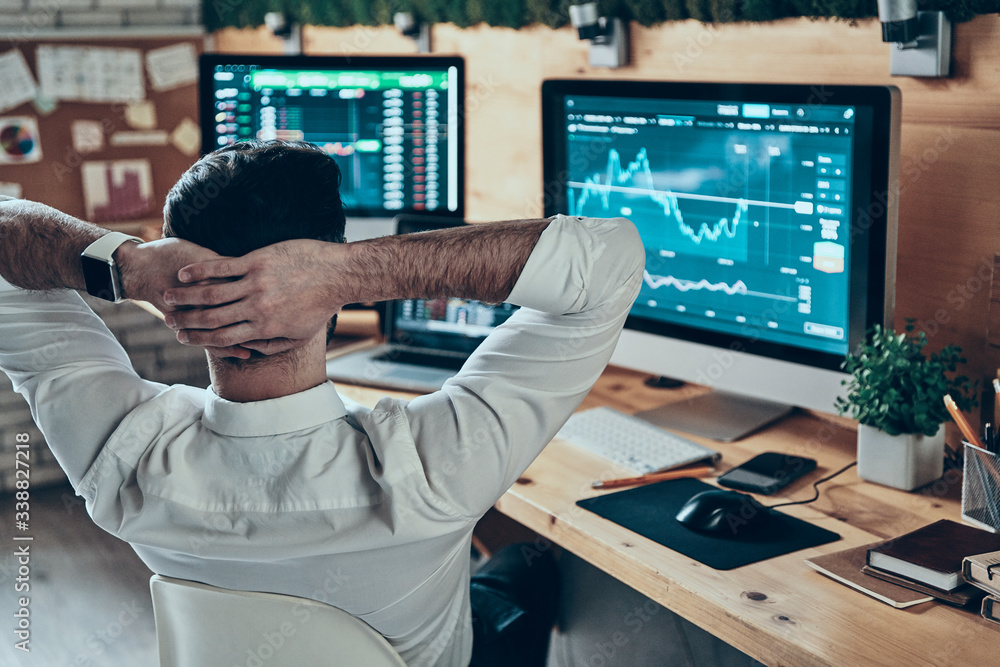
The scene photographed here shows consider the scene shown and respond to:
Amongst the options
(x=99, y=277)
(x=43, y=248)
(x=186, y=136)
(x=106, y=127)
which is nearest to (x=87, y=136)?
Answer: (x=106, y=127)

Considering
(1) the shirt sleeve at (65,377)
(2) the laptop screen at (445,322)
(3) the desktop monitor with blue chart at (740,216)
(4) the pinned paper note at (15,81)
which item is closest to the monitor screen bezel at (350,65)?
(2) the laptop screen at (445,322)

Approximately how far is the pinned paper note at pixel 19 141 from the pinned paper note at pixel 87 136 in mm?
99

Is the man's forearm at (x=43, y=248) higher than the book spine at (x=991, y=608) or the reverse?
higher

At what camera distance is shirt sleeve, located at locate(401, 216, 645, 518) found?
916 millimetres

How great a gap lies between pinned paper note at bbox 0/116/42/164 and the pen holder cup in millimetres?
2607

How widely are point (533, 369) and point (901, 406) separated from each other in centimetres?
56

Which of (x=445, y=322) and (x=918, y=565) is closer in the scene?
(x=918, y=565)

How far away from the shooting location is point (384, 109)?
A: 204 centimetres

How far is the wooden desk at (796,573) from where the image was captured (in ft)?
2.89

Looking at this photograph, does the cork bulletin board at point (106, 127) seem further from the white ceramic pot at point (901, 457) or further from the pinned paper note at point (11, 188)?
the white ceramic pot at point (901, 457)

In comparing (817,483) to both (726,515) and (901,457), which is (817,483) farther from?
(726,515)

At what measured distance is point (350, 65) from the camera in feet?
6.60

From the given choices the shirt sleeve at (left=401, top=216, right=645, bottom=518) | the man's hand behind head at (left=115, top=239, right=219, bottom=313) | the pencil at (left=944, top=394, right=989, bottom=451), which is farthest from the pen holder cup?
the man's hand behind head at (left=115, top=239, right=219, bottom=313)

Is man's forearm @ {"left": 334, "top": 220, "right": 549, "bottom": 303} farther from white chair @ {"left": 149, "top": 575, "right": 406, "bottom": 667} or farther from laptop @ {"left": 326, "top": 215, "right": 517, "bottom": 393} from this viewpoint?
laptop @ {"left": 326, "top": 215, "right": 517, "bottom": 393}
